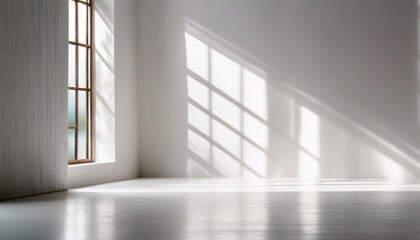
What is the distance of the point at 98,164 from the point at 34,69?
2.48 metres

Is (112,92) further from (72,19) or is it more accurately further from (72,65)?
(72,19)

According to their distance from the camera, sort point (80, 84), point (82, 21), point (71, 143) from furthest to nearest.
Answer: point (82, 21)
point (80, 84)
point (71, 143)

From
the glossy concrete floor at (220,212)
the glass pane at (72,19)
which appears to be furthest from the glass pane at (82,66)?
the glossy concrete floor at (220,212)

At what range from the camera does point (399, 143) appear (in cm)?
1086

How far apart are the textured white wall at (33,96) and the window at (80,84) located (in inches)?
47.2

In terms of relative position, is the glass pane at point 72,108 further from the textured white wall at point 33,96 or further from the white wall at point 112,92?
the textured white wall at point 33,96

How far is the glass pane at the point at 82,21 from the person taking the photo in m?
10.8

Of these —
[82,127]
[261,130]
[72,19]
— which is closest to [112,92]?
[82,127]

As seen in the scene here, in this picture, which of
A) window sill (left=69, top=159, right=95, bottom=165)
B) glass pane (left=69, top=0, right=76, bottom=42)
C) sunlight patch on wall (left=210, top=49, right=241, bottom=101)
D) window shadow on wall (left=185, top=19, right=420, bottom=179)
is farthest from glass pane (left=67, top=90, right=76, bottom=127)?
sunlight patch on wall (left=210, top=49, right=241, bottom=101)

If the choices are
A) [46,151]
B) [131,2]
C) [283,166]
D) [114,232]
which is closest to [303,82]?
[283,166]

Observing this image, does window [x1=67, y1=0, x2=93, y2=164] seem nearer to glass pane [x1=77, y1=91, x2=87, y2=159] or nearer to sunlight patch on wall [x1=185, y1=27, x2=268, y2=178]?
glass pane [x1=77, y1=91, x2=87, y2=159]

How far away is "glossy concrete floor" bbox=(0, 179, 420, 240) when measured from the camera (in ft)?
16.4

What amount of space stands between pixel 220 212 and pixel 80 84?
4.95 m

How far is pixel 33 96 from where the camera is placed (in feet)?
27.7
